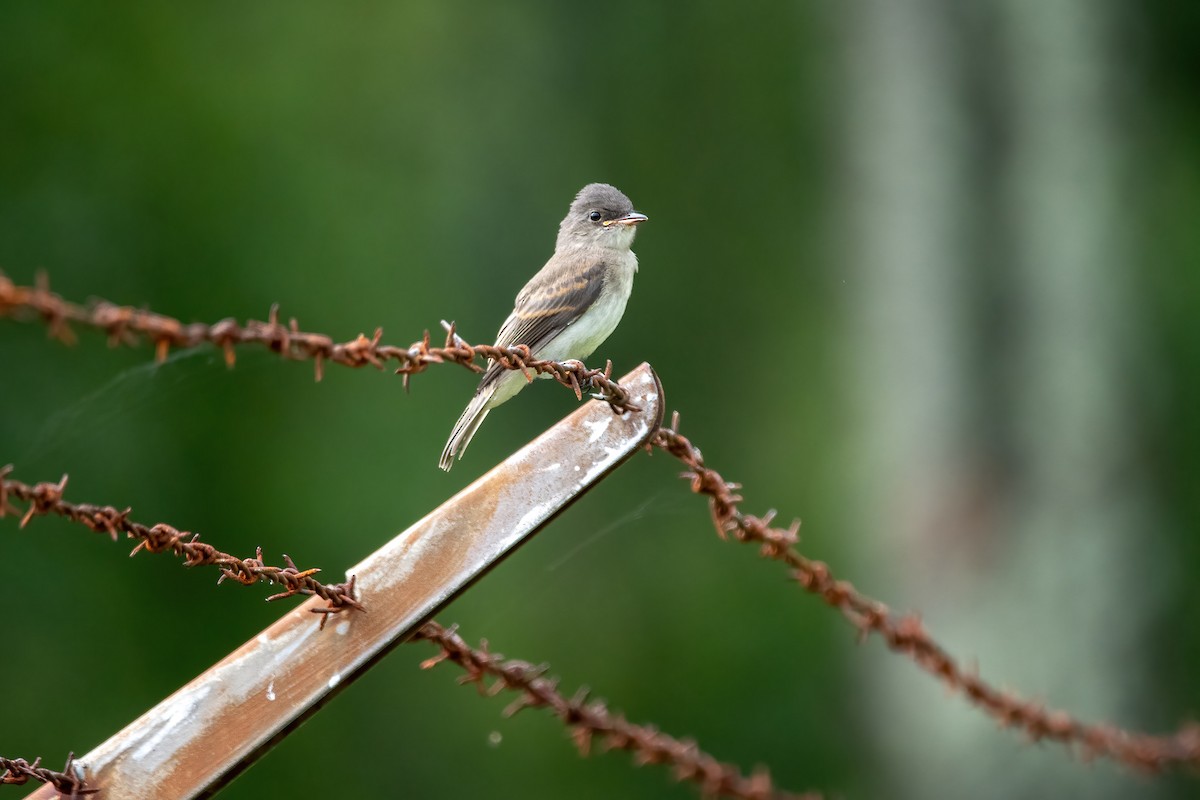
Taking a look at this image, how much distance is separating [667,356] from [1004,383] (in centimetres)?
381

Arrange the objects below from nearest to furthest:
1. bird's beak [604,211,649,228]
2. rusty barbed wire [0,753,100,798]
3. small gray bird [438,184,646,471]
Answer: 1. rusty barbed wire [0,753,100,798]
2. small gray bird [438,184,646,471]
3. bird's beak [604,211,649,228]

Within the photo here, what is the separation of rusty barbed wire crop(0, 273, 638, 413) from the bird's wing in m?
1.89

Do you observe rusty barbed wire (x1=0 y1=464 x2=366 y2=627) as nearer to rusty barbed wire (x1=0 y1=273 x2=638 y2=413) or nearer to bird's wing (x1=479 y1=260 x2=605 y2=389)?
rusty barbed wire (x1=0 y1=273 x2=638 y2=413)

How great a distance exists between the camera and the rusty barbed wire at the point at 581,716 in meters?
3.36

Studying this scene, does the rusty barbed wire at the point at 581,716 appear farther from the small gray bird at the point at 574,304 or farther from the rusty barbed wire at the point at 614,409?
the small gray bird at the point at 574,304

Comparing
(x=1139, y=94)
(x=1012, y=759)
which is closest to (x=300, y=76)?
(x=1139, y=94)

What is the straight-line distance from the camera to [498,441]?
12.1 m

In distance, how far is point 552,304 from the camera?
17.6 ft

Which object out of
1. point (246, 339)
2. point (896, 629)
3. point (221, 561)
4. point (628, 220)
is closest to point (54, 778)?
point (221, 561)

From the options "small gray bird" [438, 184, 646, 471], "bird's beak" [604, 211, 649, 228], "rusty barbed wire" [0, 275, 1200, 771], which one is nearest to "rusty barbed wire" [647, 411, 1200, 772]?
"rusty barbed wire" [0, 275, 1200, 771]

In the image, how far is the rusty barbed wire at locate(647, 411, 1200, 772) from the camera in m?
3.52

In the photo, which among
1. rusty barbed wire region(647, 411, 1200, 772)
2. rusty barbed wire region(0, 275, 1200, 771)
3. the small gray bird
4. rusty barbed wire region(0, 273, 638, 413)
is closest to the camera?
rusty barbed wire region(0, 273, 638, 413)

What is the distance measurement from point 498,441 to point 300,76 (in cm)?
356

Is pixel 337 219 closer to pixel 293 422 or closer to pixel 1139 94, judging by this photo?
pixel 293 422
